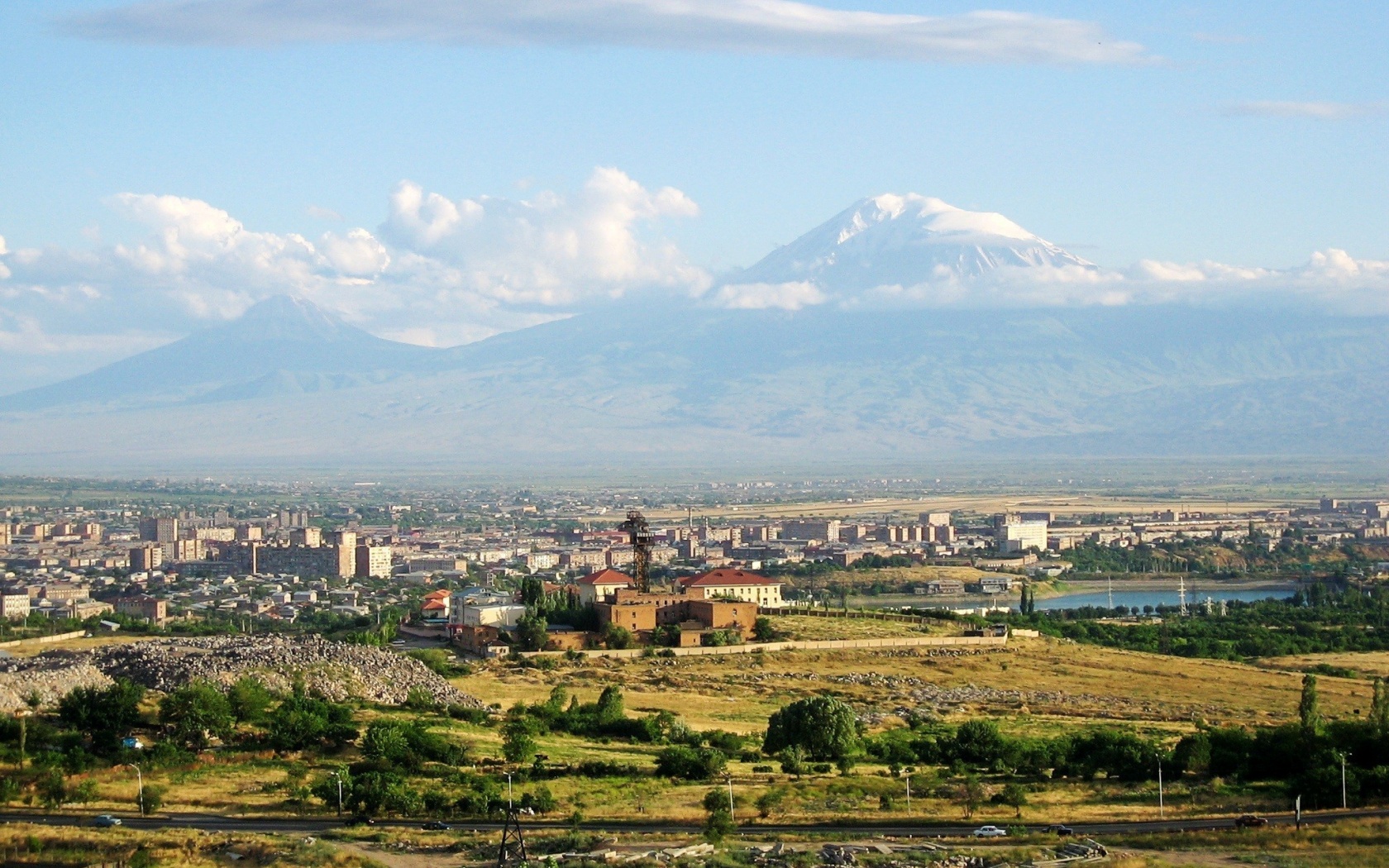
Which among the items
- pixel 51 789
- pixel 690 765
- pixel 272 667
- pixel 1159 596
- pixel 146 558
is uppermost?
pixel 272 667

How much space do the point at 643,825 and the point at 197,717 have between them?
38.7 feet

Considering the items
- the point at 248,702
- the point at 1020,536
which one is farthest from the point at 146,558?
the point at 248,702

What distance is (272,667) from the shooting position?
45312mm

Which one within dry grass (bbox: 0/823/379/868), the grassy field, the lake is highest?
dry grass (bbox: 0/823/379/868)

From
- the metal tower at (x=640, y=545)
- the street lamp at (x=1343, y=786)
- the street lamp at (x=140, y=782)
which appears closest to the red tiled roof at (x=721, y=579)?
the metal tower at (x=640, y=545)

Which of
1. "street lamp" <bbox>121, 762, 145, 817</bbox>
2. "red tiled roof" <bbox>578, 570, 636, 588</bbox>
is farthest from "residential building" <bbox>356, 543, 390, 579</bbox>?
"street lamp" <bbox>121, 762, 145, 817</bbox>

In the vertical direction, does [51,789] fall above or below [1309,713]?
below

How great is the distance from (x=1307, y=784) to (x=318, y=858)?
17123 mm

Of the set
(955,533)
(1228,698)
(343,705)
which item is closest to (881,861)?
(343,705)

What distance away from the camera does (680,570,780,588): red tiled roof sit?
68312 millimetres

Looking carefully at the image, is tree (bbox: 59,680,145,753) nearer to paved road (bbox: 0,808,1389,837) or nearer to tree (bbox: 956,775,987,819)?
paved road (bbox: 0,808,1389,837)

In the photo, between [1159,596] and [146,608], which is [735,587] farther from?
[1159,596]

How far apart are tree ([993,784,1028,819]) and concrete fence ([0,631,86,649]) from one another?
105 feet

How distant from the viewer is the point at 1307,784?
111 ft
